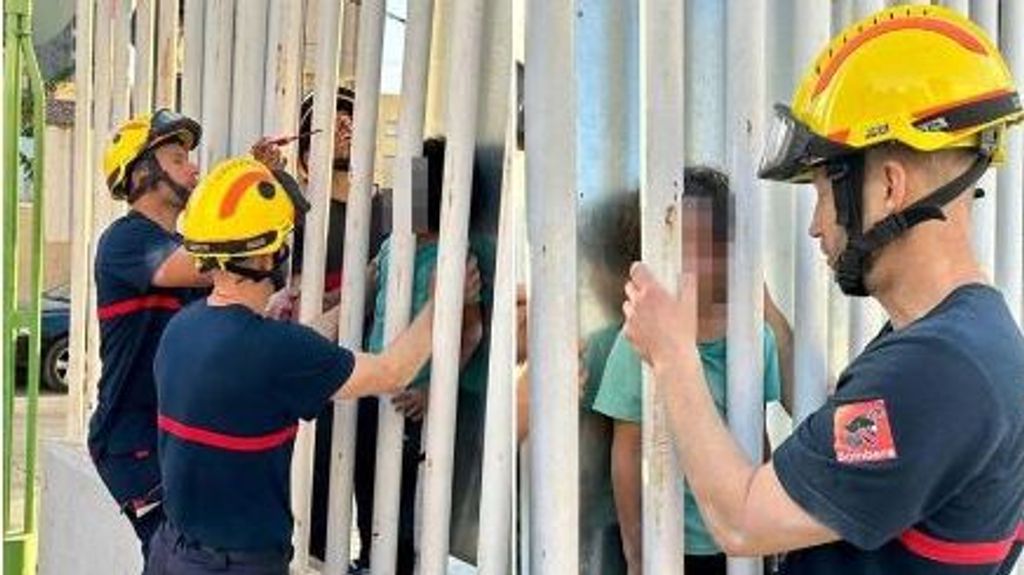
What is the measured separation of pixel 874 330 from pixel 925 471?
978 mm

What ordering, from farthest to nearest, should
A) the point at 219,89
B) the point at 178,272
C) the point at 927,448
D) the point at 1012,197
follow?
the point at 219,89
the point at 178,272
the point at 1012,197
the point at 927,448

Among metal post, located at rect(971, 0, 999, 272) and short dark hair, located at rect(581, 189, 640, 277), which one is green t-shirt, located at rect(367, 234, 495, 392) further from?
metal post, located at rect(971, 0, 999, 272)

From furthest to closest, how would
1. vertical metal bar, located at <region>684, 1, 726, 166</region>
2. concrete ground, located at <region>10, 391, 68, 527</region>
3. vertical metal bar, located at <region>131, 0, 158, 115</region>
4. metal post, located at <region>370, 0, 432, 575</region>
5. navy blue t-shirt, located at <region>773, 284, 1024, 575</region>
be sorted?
concrete ground, located at <region>10, 391, 68, 527</region>, vertical metal bar, located at <region>131, 0, 158, 115</region>, metal post, located at <region>370, 0, 432, 575</region>, vertical metal bar, located at <region>684, 1, 726, 166</region>, navy blue t-shirt, located at <region>773, 284, 1024, 575</region>

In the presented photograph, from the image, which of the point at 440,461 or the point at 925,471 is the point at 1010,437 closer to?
the point at 925,471

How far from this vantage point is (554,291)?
2725 millimetres

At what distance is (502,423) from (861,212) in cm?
118

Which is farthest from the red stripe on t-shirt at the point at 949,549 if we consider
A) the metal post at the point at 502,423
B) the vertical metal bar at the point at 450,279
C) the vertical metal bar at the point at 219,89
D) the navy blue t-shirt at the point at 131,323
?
the vertical metal bar at the point at 219,89

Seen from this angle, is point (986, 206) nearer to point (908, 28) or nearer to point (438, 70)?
point (908, 28)

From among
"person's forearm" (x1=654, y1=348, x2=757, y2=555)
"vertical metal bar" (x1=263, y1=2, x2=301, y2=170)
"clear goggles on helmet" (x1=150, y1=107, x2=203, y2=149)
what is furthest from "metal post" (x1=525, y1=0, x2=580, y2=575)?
"clear goggles on helmet" (x1=150, y1=107, x2=203, y2=149)

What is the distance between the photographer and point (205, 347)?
322 centimetres

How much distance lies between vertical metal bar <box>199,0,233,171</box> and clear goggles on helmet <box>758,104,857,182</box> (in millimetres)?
2818

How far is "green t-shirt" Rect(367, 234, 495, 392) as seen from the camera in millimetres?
3270

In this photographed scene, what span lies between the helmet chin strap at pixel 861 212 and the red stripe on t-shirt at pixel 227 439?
66.5 inches

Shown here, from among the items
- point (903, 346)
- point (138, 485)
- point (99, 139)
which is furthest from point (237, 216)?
point (99, 139)
